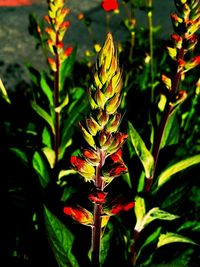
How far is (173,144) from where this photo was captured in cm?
215

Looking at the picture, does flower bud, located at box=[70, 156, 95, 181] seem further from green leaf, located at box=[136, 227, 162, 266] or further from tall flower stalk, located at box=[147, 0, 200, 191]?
green leaf, located at box=[136, 227, 162, 266]

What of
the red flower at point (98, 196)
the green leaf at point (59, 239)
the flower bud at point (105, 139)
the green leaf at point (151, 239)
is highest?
the flower bud at point (105, 139)

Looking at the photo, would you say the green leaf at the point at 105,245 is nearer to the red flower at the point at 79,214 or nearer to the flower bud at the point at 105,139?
the red flower at the point at 79,214

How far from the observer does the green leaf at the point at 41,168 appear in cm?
216

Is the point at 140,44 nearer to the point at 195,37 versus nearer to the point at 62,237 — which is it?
the point at 195,37

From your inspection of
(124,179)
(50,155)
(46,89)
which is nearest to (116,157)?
(124,179)

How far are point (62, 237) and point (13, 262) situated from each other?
0.42 m

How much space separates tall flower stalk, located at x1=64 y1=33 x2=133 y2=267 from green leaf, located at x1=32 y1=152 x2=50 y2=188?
3.04 feet

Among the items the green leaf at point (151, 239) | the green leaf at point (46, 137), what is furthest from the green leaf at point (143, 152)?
the green leaf at point (46, 137)

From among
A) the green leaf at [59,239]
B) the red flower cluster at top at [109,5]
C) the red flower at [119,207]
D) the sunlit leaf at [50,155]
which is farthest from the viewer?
the red flower cluster at top at [109,5]

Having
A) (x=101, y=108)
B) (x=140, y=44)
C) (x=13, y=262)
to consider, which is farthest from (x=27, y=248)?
(x=140, y=44)

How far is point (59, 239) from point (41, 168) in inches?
29.4

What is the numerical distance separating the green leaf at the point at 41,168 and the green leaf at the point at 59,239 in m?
0.64

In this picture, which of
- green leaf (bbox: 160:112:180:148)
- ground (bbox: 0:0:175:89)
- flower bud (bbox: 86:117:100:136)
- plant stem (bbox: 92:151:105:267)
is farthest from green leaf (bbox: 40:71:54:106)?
ground (bbox: 0:0:175:89)
